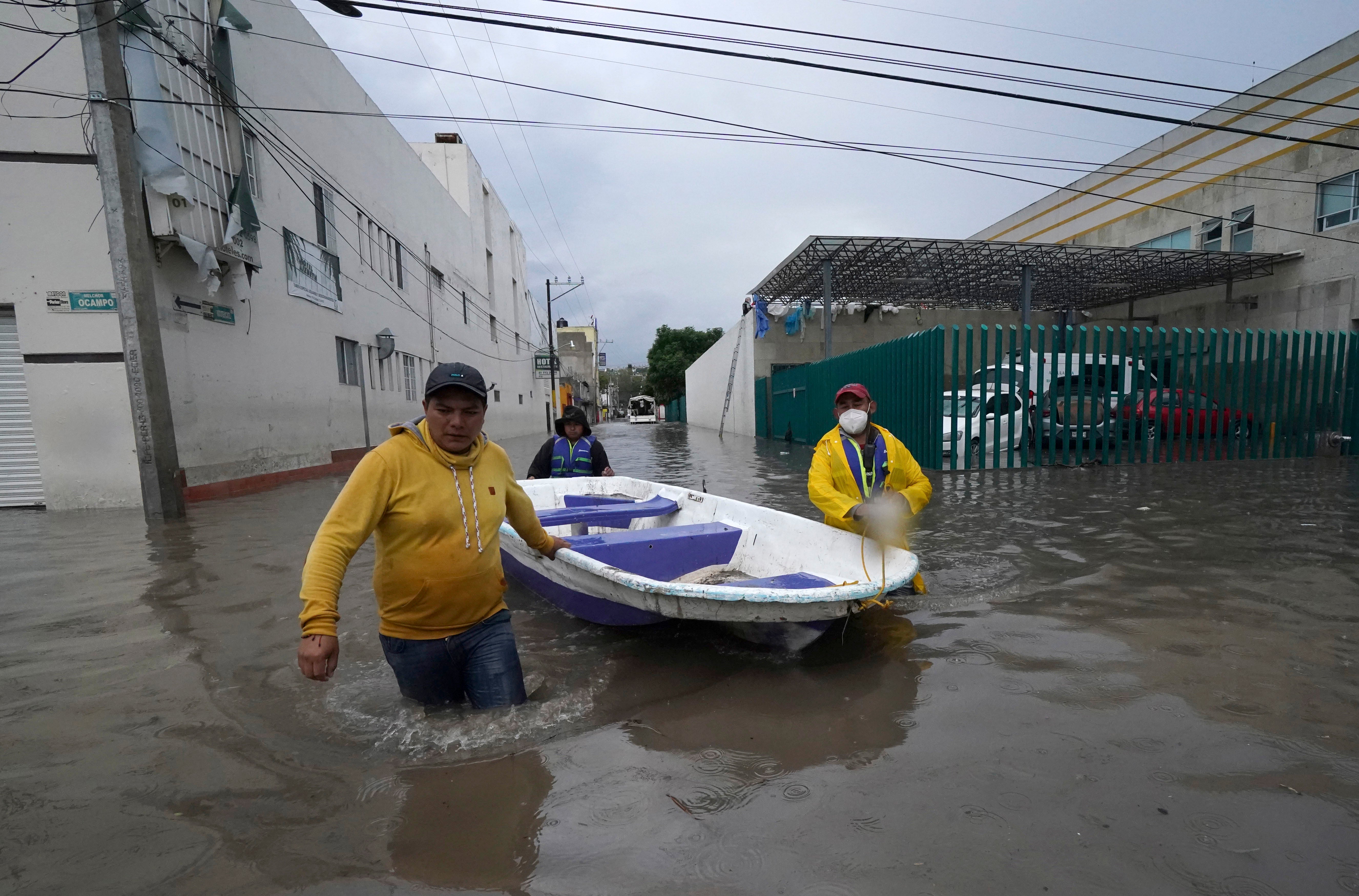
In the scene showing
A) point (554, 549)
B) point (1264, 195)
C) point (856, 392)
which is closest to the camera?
point (554, 549)

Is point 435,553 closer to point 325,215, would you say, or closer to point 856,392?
point 856,392

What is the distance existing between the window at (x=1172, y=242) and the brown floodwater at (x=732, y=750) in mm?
17957

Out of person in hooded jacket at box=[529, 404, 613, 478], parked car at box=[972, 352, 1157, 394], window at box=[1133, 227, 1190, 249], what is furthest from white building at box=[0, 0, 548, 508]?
window at box=[1133, 227, 1190, 249]

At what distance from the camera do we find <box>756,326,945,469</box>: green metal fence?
10000 millimetres

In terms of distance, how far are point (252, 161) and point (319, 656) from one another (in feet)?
40.6

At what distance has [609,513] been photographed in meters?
5.04

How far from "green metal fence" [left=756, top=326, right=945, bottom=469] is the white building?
34.4ft

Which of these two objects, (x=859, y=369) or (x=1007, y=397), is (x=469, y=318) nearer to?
(x=859, y=369)

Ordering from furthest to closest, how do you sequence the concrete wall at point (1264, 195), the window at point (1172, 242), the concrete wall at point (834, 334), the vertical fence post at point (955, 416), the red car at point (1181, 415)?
the concrete wall at point (834, 334), the window at point (1172, 242), the concrete wall at point (1264, 195), the red car at point (1181, 415), the vertical fence post at point (955, 416)

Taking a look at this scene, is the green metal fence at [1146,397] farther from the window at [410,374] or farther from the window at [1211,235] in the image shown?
the window at [410,374]

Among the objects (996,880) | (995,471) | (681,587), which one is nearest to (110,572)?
(681,587)

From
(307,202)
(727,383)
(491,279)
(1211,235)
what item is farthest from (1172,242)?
(491,279)

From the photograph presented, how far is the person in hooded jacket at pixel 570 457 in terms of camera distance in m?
6.49

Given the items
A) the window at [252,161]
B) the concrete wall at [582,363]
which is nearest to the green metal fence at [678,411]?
the concrete wall at [582,363]
